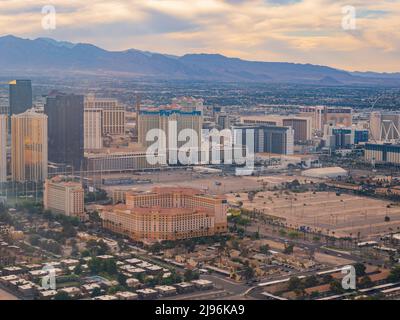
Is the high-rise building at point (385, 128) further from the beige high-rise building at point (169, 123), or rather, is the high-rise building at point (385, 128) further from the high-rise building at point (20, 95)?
the high-rise building at point (20, 95)

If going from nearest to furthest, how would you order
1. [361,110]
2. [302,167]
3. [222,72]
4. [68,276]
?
[68,276]
[302,167]
[361,110]
[222,72]

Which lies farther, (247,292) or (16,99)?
(16,99)

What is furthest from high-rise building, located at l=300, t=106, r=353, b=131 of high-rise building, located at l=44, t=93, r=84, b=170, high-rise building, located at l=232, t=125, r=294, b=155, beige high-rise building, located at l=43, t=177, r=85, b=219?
beige high-rise building, located at l=43, t=177, r=85, b=219

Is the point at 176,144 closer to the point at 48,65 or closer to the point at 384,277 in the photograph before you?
the point at 48,65

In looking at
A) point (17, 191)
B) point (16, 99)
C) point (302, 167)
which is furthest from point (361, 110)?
point (17, 191)

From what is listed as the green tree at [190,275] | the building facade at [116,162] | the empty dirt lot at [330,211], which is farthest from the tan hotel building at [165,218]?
the building facade at [116,162]

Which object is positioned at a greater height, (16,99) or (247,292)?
(16,99)

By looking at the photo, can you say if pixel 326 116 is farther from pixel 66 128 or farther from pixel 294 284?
pixel 294 284
